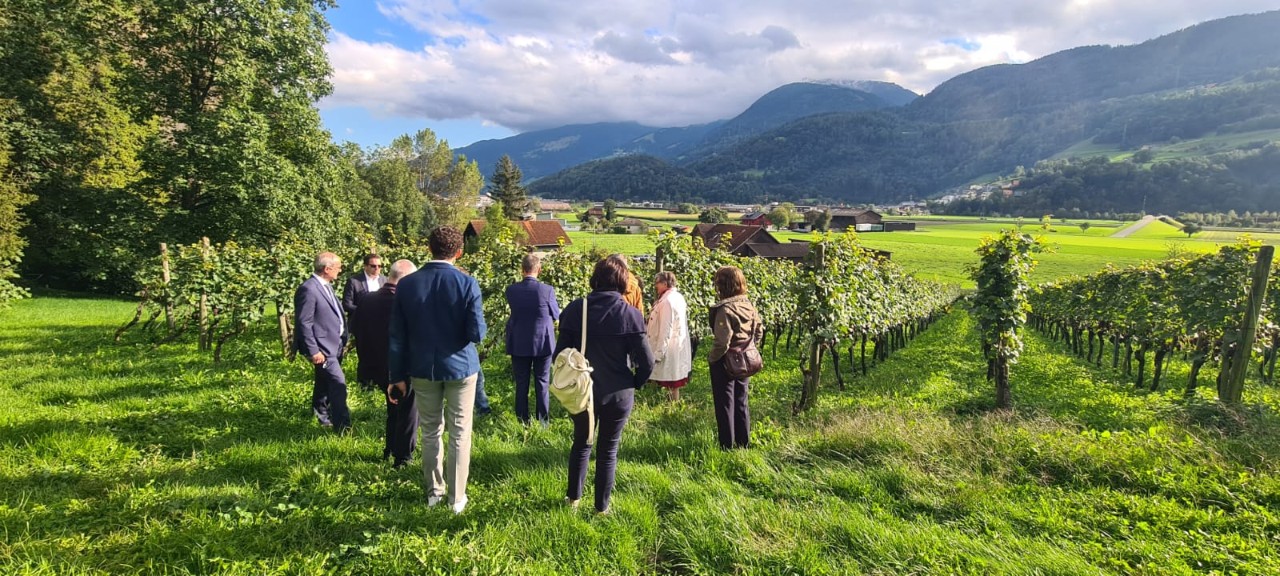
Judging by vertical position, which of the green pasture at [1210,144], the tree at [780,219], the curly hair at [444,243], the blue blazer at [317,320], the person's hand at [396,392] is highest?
the green pasture at [1210,144]

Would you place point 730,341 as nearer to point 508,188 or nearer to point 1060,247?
point 1060,247

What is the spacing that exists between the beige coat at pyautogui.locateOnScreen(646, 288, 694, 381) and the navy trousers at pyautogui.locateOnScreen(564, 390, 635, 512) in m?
1.42

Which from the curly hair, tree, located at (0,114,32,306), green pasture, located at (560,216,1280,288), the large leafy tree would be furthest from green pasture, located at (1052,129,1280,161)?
tree, located at (0,114,32,306)

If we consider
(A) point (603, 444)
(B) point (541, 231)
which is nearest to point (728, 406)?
(A) point (603, 444)

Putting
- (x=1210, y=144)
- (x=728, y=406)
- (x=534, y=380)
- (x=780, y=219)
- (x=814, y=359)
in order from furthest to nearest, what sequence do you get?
1. (x=1210, y=144)
2. (x=780, y=219)
3. (x=814, y=359)
4. (x=534, y=380)
5. (x=728, y=406)

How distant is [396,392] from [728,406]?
2.80 meters

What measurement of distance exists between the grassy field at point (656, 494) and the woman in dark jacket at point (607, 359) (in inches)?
14.6

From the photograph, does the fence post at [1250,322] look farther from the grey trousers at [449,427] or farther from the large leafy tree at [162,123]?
the large leafy tree at [162,123]

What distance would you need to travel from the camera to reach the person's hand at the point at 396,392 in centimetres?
383

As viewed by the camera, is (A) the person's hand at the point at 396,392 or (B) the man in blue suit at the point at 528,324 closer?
(A) the person's hand at the point at 396,392

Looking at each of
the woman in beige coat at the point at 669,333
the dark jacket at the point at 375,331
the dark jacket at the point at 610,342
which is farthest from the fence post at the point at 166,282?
the dark jacket at the point at 610,342

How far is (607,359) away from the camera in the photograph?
3.49m

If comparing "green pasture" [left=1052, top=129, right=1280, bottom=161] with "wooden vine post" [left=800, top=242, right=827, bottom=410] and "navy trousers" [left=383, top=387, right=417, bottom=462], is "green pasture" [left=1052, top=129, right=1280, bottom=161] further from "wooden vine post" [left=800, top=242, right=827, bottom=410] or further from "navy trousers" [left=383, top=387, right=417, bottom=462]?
→ "navy trousers" [left=383, top=387, right=417, bottom=462]

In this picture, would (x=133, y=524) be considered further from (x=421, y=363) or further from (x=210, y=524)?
(x=421, y=363)
